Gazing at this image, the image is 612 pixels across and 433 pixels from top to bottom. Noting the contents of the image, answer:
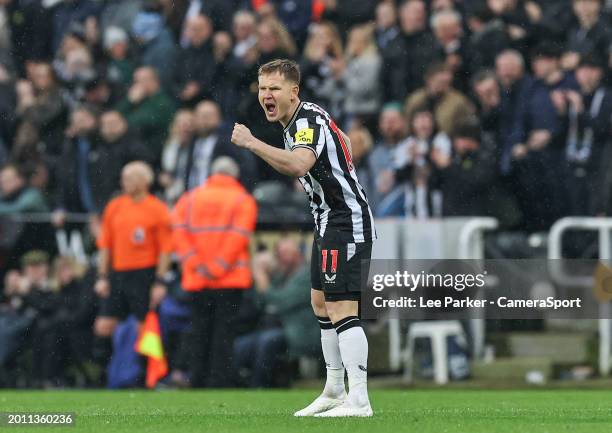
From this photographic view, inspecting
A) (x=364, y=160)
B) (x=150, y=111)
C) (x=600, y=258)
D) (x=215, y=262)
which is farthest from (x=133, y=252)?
(x=600, y=258)

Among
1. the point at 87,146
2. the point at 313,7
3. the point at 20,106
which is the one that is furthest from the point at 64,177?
the point at 313,7

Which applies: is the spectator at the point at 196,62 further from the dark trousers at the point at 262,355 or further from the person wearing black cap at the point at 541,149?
the person wearing black cap at the point at 541,149

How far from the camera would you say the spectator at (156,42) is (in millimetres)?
16156

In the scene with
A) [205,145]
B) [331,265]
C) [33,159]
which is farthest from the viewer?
[33,159]

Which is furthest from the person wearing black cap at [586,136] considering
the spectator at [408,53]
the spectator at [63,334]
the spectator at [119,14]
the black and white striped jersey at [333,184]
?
the black and white striped jersey at [333,184]

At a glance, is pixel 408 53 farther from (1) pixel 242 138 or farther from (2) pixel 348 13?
(1) pixel 242 138

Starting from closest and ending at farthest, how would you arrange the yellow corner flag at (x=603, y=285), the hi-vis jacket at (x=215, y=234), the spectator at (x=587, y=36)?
the yellow corner flag at (x=603, y=285) → the hi-vis jacket at (x=215, y=234) → the spectator at (x=587, y=36)

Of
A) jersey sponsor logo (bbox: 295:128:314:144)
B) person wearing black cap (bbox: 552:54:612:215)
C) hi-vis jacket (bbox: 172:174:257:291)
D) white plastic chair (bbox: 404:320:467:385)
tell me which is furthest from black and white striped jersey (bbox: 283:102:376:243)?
person wearing black cap (bbox: 552:54:612:215)

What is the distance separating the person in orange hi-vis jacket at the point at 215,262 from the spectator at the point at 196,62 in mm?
2638

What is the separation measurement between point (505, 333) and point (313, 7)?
4796 mm

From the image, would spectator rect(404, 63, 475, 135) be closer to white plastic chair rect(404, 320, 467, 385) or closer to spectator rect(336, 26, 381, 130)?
spectator rect(336, 26, 381, 130)

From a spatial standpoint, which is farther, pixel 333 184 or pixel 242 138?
pixel 333 184

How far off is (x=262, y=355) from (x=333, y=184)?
5.50 m

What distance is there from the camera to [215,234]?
13.3 metres
